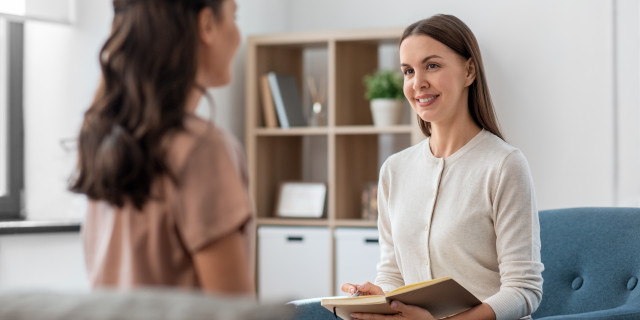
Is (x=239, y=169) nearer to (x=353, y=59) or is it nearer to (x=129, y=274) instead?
(x=129, y=274)

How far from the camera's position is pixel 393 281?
89.3 inches

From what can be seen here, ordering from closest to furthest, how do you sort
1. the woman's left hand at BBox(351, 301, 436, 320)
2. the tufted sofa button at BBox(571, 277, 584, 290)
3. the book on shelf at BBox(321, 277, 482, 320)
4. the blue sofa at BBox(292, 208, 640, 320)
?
the book on shelf at BBox(321, 277, 482, 320) → the woman's left hand at BBox(351, 301, 436, 320) → the blue sofa at BBox(292, 208, 640, 320) → the tufted sofa button at BBox(571, 277, 584, 290)

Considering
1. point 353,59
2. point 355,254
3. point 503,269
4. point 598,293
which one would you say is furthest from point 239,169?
Answer: point 353,59

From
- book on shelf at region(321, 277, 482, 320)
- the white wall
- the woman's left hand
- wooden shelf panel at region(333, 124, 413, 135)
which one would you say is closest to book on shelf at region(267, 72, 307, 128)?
wooden shelf panel at region(333, 124, 413, 135)

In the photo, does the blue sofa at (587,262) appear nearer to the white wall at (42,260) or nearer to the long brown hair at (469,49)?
the long brown hair at (469,49)

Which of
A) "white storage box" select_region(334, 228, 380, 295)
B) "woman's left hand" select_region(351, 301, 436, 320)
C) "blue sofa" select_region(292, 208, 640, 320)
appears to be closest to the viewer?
"woman's left hand" select_region(351, 301, 436, 320)

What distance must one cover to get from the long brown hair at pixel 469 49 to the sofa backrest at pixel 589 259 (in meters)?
0.53

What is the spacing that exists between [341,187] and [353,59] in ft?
2.14

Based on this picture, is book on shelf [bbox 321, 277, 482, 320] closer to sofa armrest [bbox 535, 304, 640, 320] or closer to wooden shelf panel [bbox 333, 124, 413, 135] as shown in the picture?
sofa armrest [bbox 535, 304, 640, 320]

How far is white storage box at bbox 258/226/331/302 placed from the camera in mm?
4117

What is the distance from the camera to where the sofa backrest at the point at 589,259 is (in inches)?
94.6

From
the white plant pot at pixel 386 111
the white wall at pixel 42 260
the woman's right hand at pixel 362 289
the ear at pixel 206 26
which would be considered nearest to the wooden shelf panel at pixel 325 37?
the white plant pot at pixel 386 111

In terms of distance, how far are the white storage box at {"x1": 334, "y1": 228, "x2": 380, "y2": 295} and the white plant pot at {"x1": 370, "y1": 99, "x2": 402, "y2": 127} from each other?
53cm

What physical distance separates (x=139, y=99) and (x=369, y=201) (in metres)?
3.22
